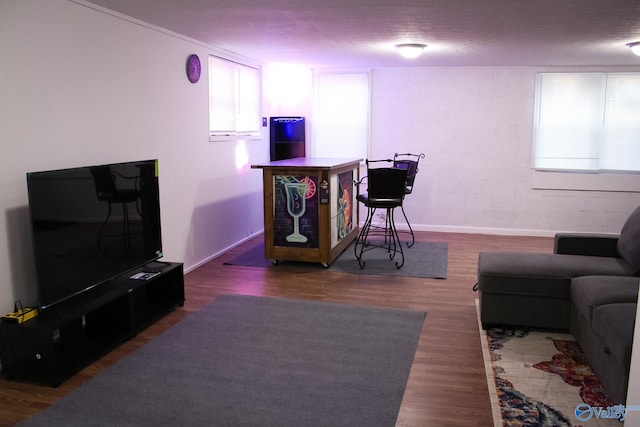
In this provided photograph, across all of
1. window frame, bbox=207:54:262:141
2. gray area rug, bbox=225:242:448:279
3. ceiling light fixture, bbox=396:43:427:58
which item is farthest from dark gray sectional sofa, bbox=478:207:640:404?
window frame, bbox=207:54:262:141

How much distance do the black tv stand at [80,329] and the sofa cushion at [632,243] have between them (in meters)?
3.28

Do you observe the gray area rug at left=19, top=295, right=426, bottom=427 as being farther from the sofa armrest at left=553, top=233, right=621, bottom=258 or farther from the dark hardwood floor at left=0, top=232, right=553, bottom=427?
the sofa armrest at left=553, top=233, right=621, bottom=258

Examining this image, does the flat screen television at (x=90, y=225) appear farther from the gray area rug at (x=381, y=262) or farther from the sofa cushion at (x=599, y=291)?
the sofa cushion at (x=599, y=291)

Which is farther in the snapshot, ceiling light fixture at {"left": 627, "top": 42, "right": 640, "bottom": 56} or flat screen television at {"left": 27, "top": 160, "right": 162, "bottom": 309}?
ceiling light fixture at {"left": 627, "top": 42, "right": 640, "bottom": 56}

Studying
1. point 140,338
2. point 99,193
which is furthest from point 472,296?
point 99,193

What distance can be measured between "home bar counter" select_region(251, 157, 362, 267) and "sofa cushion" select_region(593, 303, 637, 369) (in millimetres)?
2844

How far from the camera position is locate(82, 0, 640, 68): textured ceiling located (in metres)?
3.69

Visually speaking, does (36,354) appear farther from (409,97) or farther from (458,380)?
(409,97)

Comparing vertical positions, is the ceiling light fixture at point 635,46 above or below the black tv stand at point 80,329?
above

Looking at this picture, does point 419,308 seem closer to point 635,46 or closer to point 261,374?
point 261,374

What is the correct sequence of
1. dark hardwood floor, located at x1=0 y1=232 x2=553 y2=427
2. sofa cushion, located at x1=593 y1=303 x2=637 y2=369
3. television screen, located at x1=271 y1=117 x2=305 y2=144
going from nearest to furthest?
sofa cushion, located at x1=593 y1=303 x2=637 y2=369, dark hardwood floor, located at x1=0 y1=232 x2=553 y2=427, television screen, located at x1=271 y1=117 x2=305 y2=144

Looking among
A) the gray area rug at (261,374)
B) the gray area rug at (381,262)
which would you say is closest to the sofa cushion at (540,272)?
the gray area rug at (261,374)

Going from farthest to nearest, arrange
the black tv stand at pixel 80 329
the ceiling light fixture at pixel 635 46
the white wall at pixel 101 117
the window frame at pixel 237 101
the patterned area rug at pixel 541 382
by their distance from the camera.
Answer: the window frame at pixel 237 101 → the ceiling light fixture at pixel 635 46 → the white wall at pixel 101 117 → the black tv stand at pixel 80 329 → the patterned area rug at pixel 541 382

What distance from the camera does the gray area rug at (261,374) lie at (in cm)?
272
